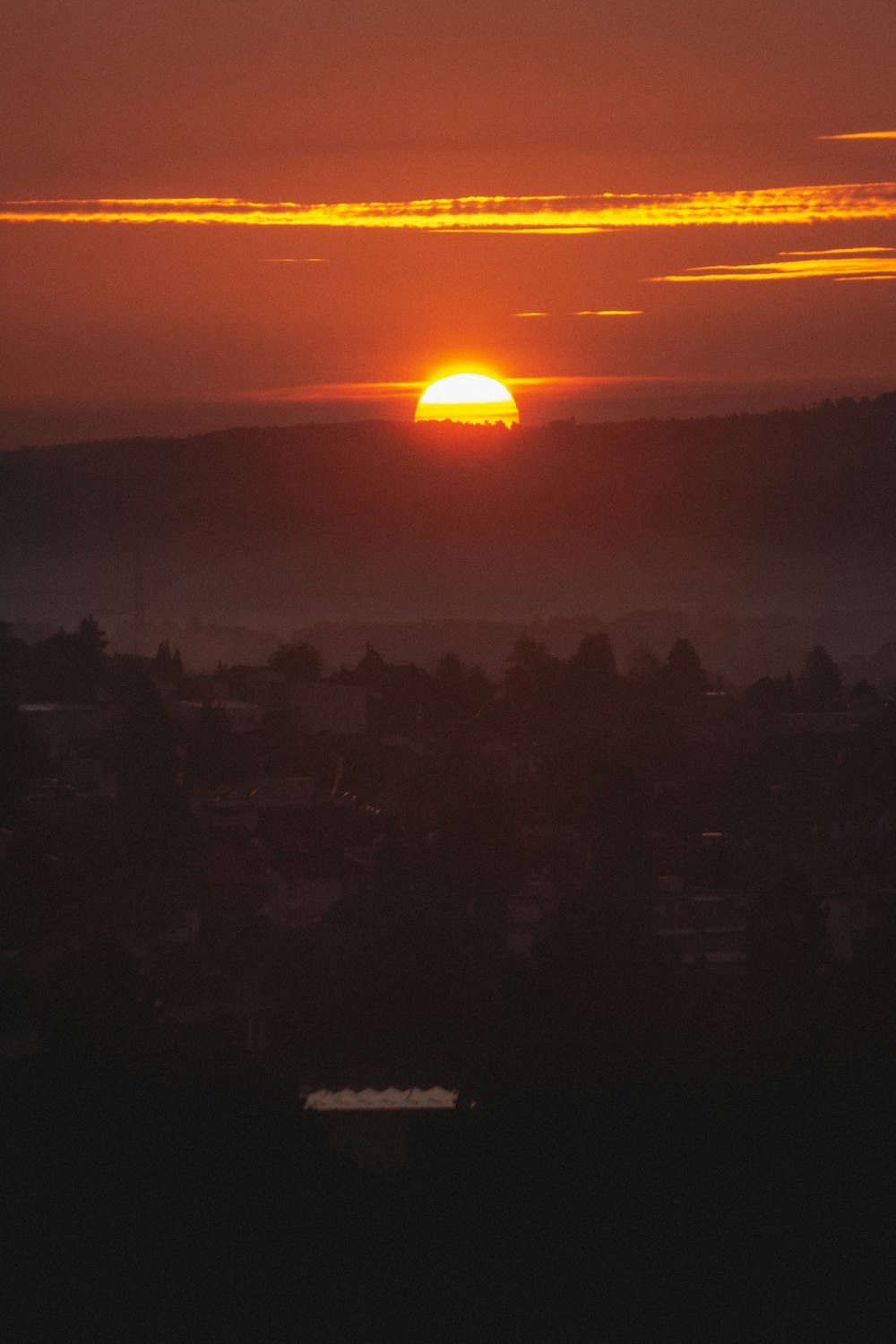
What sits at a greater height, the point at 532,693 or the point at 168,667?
the point at 168,667

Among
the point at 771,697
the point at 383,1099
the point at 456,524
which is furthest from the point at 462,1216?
the point at 456,524

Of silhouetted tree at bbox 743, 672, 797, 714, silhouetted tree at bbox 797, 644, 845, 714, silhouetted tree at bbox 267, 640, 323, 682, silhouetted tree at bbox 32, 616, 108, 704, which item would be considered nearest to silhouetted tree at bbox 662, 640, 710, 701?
silhouetted tree at bbox 743, 672, 797, 714

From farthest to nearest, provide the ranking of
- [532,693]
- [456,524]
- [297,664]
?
1. [456,524]
2. [297,664]
3. [532,693]

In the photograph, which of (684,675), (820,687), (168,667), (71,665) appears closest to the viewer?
(71,665)

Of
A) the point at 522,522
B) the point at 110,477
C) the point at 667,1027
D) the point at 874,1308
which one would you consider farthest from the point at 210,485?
the point at 874,1308

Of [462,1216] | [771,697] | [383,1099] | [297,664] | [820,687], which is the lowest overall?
[462,1216]

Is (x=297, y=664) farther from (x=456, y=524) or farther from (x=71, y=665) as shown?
(x=456, y=524)

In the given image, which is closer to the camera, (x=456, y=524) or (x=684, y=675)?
(x=684, y=675)
